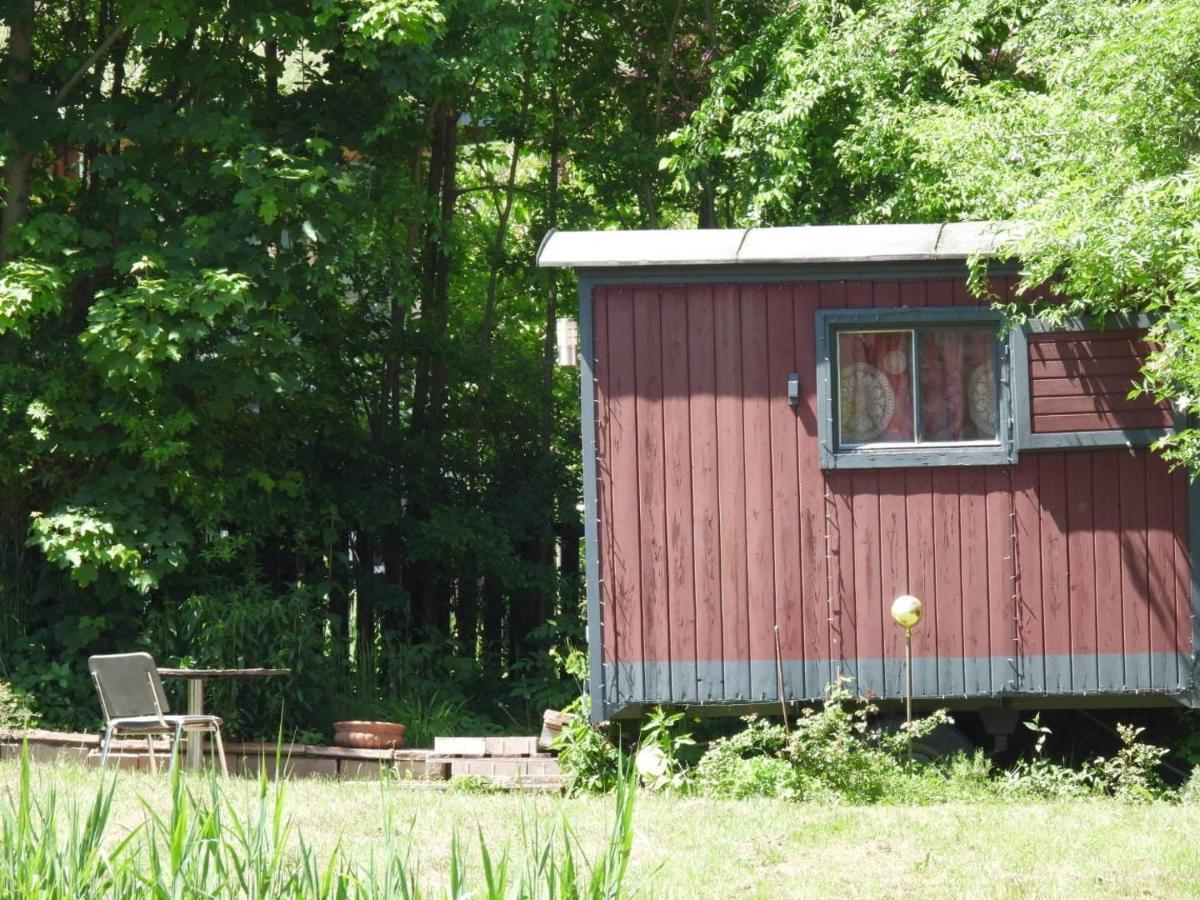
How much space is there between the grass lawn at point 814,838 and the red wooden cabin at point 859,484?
830 mm

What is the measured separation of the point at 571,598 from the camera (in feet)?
38.7

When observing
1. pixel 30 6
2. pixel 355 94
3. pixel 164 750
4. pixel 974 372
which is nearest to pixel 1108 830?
pixel 974 372

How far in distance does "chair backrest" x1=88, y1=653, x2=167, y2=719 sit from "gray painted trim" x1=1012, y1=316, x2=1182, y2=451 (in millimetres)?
4642

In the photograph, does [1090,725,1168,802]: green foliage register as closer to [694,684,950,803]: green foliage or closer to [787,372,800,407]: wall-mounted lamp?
[694,684,950,803]: green foliage

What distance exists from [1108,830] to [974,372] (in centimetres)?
246

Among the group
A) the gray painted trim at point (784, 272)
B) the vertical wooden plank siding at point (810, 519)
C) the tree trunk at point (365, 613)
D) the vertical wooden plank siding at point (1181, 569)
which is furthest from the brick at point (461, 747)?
the vertical wooden plank siding at point (1181, 569)

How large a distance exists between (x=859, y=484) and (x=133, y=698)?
13.0ft

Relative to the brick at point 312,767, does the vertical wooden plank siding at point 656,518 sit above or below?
above

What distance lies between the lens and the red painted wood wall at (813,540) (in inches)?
315

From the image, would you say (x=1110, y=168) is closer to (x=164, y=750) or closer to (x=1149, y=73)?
(x=1149, y=73)

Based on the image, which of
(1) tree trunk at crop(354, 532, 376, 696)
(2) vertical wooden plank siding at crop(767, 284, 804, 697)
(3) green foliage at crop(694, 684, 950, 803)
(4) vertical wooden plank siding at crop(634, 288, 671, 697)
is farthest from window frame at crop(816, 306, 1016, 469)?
(1) tree trunk at crop(354, 532, 376, 696)

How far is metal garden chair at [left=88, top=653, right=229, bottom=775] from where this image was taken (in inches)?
301

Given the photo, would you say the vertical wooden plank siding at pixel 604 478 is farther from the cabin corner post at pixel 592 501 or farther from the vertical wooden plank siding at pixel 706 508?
the vertical wooden plank siding at pixel 706 508

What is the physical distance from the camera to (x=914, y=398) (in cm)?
795
